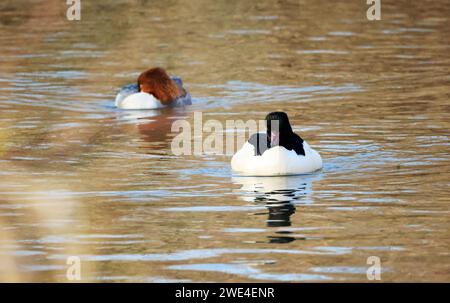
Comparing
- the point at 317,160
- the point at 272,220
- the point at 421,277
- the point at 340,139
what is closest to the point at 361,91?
the point at 340,139

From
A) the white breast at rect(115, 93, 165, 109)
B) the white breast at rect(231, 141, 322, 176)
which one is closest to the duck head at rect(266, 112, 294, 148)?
the white breast at rect(231, 141, 322, 176)

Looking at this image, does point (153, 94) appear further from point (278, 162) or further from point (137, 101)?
point (278, 162)

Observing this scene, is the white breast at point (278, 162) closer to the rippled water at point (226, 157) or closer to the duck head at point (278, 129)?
the duck head at point (278, 129)

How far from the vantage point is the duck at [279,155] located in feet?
53.1

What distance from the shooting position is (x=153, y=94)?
79.7 feet

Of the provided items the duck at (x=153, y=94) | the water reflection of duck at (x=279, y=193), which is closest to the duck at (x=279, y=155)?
the water reflection of duck at (x=279, y=193)

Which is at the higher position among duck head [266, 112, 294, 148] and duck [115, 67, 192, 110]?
duck [115, 67, 192, 110]

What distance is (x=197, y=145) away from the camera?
1873cm

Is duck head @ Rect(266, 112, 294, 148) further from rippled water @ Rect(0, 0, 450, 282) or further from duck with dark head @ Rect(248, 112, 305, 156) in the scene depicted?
rippled water @ Rect(0, 0, 450, 282)

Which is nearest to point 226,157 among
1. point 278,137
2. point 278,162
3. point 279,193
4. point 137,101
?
point 278,137

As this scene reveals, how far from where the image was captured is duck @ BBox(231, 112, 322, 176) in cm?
1619

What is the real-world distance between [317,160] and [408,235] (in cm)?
370

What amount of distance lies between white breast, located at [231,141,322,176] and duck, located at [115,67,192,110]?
7.54m

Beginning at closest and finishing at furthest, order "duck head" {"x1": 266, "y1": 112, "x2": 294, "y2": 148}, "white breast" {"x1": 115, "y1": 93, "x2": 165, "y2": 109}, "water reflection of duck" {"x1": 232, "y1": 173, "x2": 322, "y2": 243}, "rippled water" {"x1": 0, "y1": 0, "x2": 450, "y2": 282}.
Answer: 1. "rippled water" {"x1": 0, "y1": 0, "x2": 450, "y2": 282}
2. "water reflection of duck" {"x1": 232, "y1": 173, "x2": 322, "y2": 243}
3. "duck head" {"x1": 266, "y1": 112, "x2": 294, "y2": 148}
4. "white breast" {"x1": 115, "y1": 93, "x2": 165, "y2": 109}
